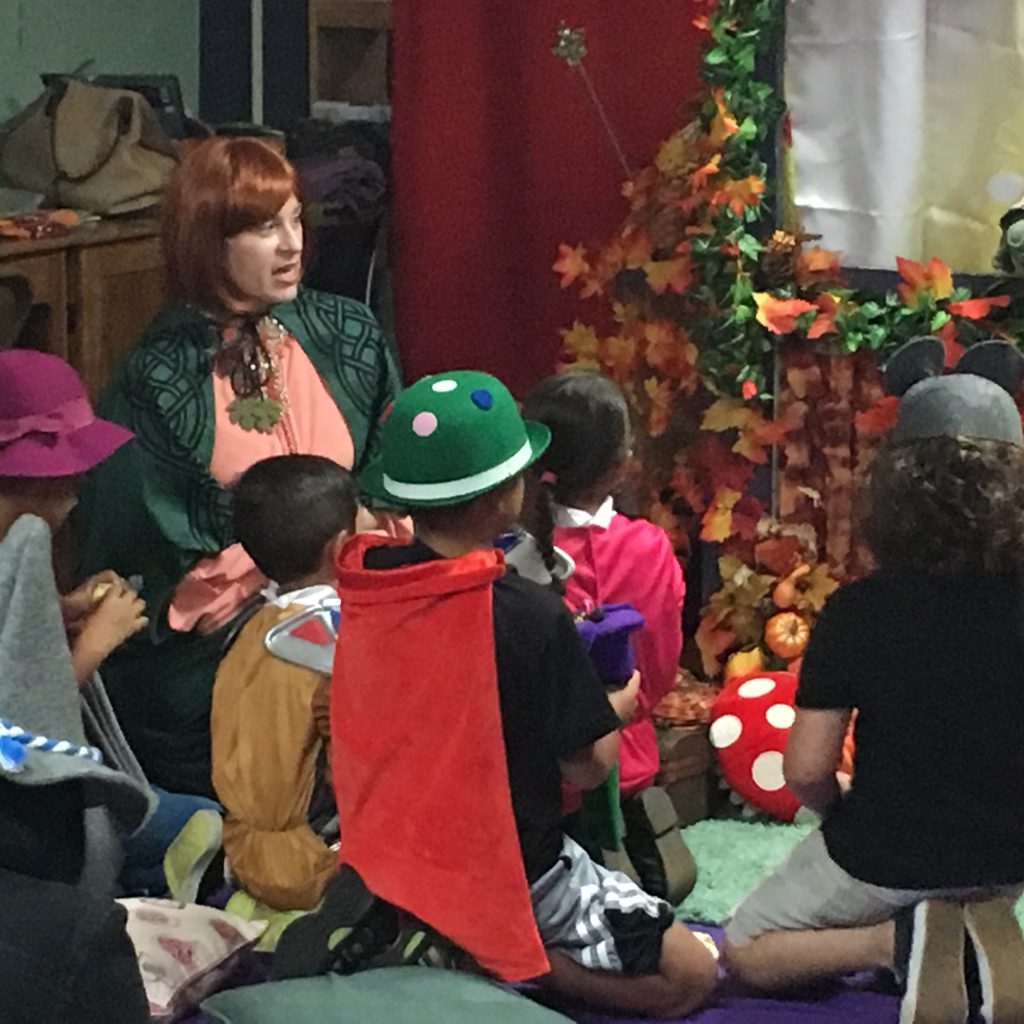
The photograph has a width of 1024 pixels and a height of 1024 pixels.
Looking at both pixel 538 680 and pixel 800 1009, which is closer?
pixel 538 680

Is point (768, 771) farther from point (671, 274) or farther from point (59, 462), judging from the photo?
point (59, 462)

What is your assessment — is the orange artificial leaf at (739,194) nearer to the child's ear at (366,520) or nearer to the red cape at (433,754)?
the child's ear at (366,520)

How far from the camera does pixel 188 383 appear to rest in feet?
8.80

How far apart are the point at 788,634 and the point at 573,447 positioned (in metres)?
0.72

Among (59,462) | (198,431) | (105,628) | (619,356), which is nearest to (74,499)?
(59,462)

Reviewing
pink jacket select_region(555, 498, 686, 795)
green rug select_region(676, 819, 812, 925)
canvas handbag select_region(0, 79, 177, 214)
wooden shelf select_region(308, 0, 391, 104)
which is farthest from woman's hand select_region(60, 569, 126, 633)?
wooden shelf select_region(308, 0, 391, 104)

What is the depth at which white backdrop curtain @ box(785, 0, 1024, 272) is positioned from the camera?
8.94ft

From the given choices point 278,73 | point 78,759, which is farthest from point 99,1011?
point 278,73

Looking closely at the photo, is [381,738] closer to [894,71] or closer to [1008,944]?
[1008,944]

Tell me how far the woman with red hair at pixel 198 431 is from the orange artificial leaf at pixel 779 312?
674 millimetres

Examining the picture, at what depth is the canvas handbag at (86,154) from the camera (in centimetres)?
322

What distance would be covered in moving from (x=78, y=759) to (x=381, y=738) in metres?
0.61

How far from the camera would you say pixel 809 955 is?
2.11m

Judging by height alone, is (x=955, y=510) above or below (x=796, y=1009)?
above
